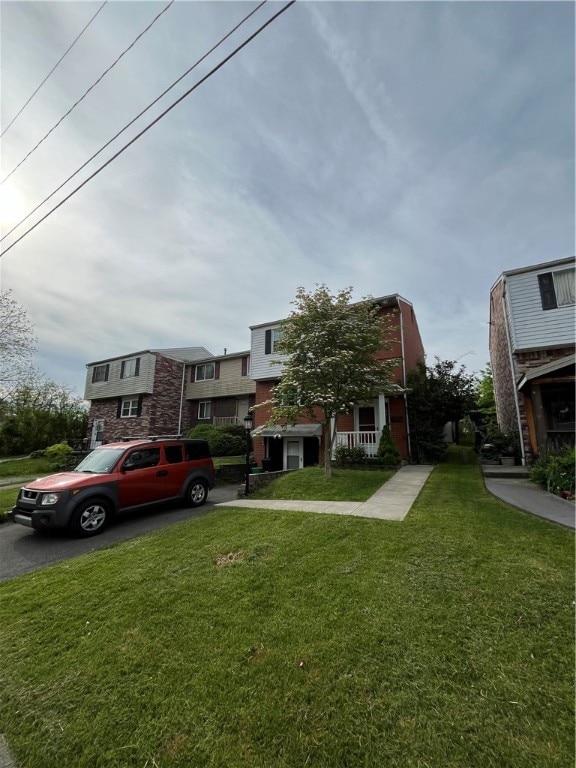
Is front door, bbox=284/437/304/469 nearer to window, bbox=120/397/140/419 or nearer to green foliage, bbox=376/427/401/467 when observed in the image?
green foliage, bbox=376/427/401/467

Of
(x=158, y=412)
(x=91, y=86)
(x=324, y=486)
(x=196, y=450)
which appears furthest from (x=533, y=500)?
(x=158, y=412)

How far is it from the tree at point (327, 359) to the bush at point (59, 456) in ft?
43.9

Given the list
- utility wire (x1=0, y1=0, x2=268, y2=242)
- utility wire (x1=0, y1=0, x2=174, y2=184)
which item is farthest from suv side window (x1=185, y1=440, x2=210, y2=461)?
utility wire (x1=0, y1=0, x2=174, y2=184)

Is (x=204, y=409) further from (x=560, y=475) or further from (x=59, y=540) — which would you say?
(x=560, y=475)

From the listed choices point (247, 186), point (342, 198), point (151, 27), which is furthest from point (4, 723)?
point (342, 198)

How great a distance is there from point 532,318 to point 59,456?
905 inches

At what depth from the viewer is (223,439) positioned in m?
17.9

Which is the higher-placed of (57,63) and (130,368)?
(57,63)

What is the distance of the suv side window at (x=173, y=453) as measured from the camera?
8.46 m

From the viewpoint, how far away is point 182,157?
6.17 m

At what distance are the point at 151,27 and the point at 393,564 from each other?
25.2ft

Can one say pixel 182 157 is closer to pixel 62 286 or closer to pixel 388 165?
pixel 388 165

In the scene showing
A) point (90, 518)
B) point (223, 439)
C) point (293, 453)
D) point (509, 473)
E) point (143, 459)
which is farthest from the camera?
point (223, 439)

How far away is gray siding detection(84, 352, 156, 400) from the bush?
17.6ft
